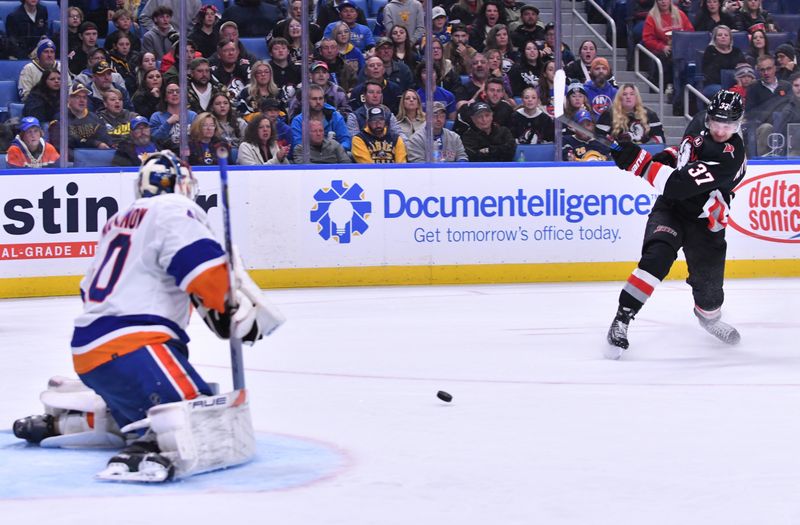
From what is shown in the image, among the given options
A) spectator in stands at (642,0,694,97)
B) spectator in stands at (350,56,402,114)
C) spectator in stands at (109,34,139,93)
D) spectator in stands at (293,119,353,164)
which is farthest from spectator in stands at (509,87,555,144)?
spectator in stands at (109,34,139,93)

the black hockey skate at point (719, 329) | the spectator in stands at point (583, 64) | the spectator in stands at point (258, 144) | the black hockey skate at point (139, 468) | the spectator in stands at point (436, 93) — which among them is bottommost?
the black hockey skate at point (719, 329)

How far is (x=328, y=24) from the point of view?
10.0 meters

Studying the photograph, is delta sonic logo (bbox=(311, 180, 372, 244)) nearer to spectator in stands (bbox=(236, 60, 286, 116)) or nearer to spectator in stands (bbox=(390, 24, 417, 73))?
spectator in stands (bbox=(236, 60, 286, 116))

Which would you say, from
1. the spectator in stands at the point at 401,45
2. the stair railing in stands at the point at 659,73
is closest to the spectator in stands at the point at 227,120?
the spectator in stands at the point at 401,45

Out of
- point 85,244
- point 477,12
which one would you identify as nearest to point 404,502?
point 85,244

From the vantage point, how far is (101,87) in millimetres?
9453

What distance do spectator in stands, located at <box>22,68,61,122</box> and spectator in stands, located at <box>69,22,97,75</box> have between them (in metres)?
0.15

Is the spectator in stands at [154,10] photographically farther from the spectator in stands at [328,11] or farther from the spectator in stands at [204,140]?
the spectator in stands at [328,11]

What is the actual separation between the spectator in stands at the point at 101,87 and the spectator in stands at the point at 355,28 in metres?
1.69

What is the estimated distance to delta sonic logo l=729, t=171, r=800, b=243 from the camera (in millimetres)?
10352

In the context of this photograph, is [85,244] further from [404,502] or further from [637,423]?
[404,502]

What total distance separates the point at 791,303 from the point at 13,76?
17.7 ft

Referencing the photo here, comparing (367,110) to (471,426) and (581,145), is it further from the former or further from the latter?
(471,426)

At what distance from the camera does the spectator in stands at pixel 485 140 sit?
10.2m
